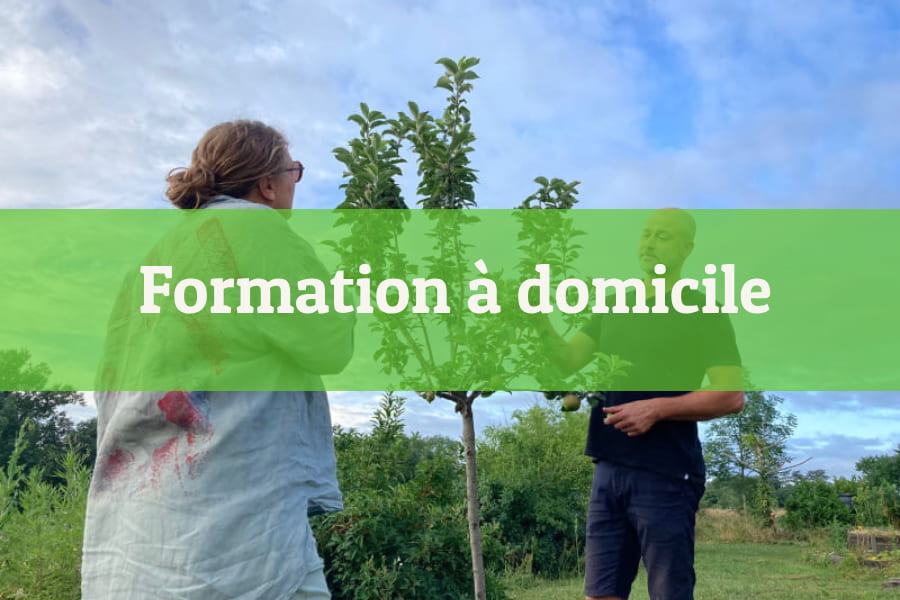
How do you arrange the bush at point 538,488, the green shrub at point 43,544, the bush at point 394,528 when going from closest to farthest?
1. the bush at point 394,528
2. the green shrub at point 43,544
3. the bush at point 538,488

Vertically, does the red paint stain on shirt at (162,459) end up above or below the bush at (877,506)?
above

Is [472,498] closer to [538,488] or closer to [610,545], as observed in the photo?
[610,545]

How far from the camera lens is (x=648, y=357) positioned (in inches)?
115

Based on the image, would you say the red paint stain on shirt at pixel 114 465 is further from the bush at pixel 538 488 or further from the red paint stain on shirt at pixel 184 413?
the bush at pixel 538 488

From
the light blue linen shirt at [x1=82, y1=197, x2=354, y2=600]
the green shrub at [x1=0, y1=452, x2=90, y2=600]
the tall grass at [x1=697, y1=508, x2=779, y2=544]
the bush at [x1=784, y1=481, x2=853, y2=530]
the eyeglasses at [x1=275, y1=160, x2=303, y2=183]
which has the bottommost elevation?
the tall grass at [x1=697, y1=508, x2=779, y2=544]

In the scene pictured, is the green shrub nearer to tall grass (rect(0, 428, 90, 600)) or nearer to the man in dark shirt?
tall grass (rect(0, 428, 90, 600))

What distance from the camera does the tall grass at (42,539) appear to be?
4574mm

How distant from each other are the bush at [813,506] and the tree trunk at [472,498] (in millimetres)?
11622

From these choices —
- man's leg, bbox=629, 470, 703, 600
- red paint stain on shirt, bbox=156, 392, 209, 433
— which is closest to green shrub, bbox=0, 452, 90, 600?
red paint stain on shirt, bbox=156, 392, 209, 433

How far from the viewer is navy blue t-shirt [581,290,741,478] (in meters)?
2.75

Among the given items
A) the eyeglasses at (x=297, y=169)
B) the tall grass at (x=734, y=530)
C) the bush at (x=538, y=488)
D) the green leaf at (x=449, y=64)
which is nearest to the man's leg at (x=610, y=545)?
the eyeglasses at (x=297, y=169)

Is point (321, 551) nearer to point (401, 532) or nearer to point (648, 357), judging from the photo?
point (401, 532)

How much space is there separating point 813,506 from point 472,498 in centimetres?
1186

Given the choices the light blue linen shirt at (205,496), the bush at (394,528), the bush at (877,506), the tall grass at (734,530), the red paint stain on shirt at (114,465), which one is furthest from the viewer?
the tall grass at (734,530)
